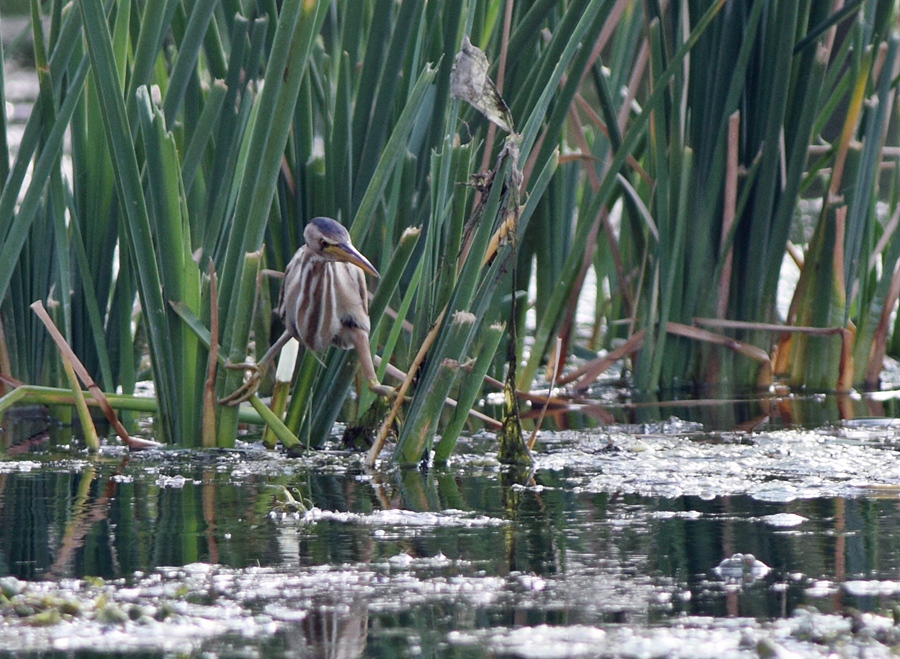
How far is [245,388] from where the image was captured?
3615 mm

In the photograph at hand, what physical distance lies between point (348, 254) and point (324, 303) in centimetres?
19

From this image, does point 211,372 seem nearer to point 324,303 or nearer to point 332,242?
point 324,303

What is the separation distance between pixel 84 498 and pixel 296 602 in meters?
1.12

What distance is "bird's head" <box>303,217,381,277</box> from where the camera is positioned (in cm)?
353

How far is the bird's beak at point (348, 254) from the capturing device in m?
3.49

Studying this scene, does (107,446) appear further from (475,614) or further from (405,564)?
(475,614)

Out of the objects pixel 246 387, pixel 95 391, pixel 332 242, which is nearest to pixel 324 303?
pixel 332 242

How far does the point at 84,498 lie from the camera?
3090 millimetres

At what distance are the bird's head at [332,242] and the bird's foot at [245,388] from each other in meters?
0.36

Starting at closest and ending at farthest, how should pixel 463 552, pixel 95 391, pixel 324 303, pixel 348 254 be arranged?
pixel 463 552
pixel 348 254
pixel 324 303
pixel 95 391

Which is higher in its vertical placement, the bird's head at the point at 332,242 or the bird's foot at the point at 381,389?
the bird's head at the point at 332,242

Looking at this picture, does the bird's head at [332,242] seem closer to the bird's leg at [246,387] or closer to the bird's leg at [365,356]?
the bird's leg at [365,356]

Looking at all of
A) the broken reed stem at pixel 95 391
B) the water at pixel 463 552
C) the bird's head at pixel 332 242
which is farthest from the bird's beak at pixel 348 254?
the broken reed stem at pixel 95 391

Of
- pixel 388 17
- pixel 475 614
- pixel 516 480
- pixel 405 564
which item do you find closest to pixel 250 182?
pixel 388 17
